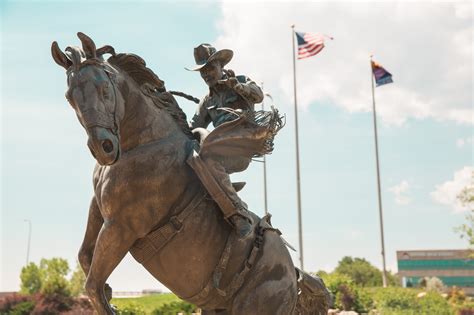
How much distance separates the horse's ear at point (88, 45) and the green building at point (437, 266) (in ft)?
298

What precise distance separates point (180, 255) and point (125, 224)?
1.78ft

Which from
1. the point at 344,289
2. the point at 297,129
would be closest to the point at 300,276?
the point at 344,289

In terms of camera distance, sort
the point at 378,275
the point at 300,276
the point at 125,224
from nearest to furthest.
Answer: the point at 125,224 < the point at 300,276 < the point at 378,275

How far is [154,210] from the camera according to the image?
482 cm

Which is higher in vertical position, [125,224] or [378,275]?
[378,275]

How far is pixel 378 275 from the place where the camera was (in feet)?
211

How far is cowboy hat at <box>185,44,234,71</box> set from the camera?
217 inches

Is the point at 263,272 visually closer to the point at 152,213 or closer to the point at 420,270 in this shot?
the point at 152,213

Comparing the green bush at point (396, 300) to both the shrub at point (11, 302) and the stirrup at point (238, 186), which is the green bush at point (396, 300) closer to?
the shrub at point (11, 302)

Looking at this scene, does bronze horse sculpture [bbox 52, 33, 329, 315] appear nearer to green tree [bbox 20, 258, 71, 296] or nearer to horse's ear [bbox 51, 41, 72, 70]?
horse's ear [bbox 51, 41, 72, 70]

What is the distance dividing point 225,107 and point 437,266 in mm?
92976

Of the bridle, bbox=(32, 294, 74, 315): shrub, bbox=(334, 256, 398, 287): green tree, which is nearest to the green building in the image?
bbox=(334, 256, 398, 287): green tree

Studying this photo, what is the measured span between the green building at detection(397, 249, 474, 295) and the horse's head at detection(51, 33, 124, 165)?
3567 inches

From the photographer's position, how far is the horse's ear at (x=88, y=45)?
176 inches
